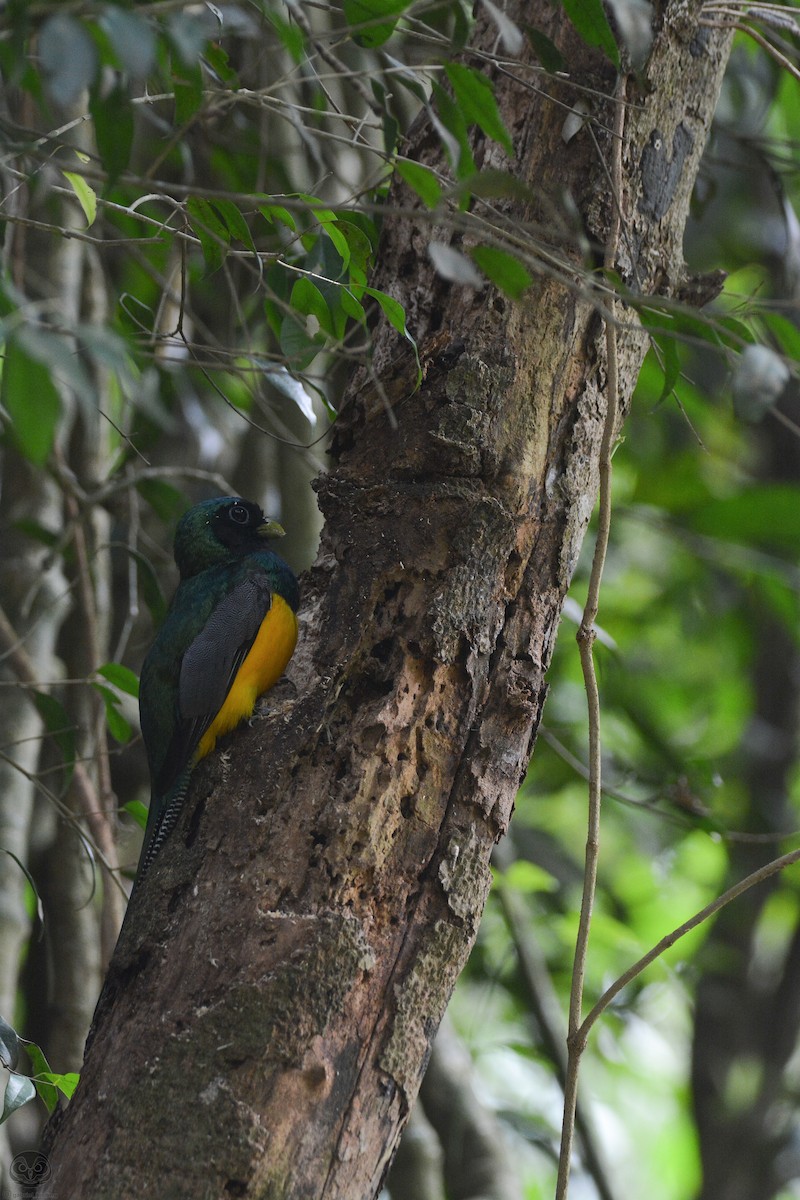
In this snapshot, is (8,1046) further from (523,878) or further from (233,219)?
(523,878)

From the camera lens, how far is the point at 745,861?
579 centimetres

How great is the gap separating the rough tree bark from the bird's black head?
1.11 m

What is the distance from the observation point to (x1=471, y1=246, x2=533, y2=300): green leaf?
1.88 meters

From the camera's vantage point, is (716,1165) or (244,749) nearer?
(244,749)

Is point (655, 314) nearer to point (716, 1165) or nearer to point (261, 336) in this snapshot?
point (261, 336)

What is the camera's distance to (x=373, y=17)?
2.05 meters

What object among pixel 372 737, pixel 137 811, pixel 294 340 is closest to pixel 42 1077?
pixel 137 811

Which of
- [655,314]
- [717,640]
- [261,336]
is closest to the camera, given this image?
[655,314]

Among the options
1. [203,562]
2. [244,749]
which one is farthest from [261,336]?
[244,749]

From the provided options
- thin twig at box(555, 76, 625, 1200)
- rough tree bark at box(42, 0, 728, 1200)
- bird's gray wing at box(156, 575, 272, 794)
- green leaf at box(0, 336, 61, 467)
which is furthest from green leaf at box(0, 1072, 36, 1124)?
green leaf at box(0, 336, 61, 467)

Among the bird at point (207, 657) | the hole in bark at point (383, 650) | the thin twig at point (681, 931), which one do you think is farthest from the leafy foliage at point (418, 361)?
the thin twig at point (681, 931)

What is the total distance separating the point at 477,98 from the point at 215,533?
1973mm

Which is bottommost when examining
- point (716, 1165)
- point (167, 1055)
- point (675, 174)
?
point (716, 1165)

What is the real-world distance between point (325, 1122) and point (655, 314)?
1654 millimetres
